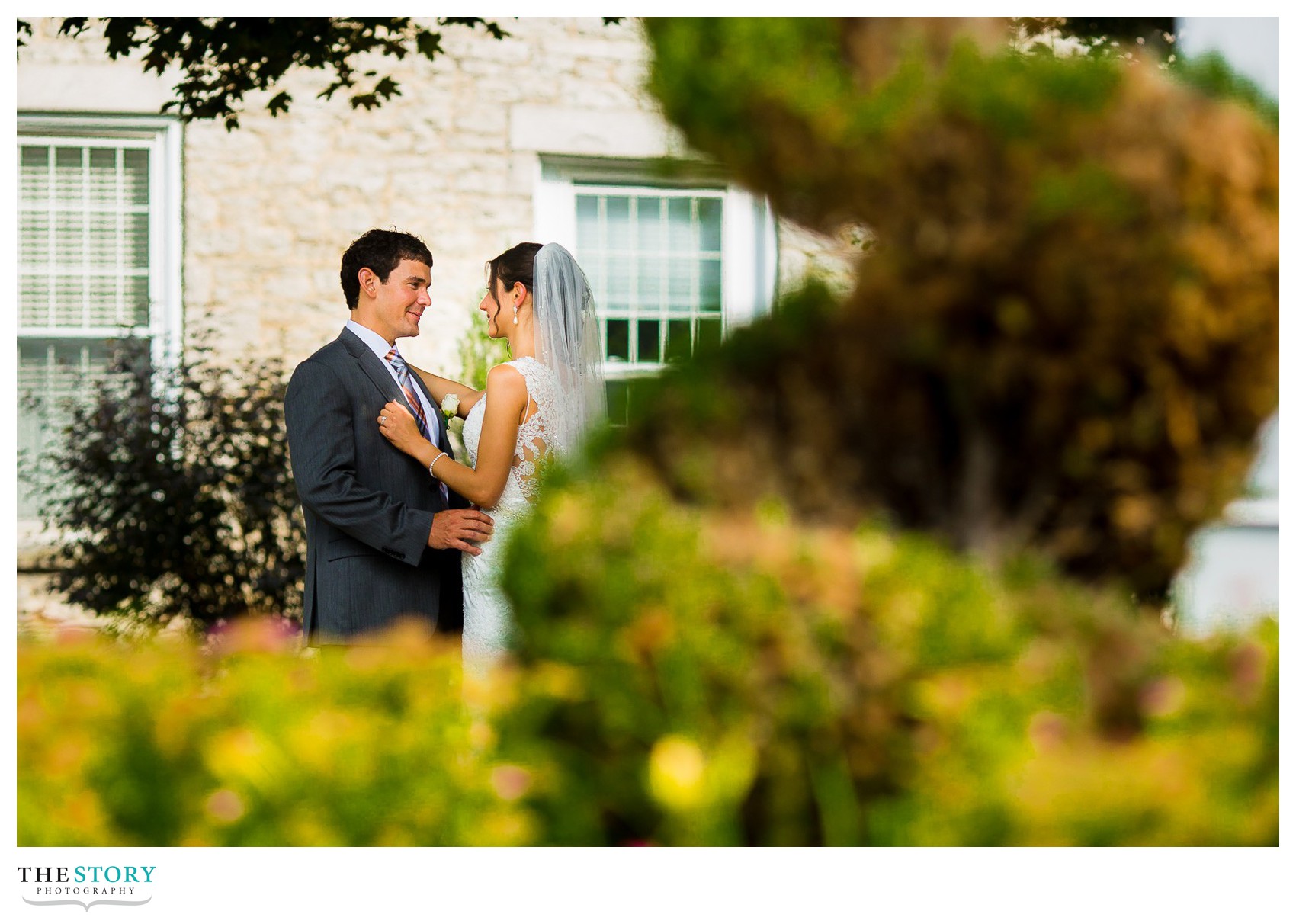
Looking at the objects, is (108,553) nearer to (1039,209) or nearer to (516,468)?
(516,468)

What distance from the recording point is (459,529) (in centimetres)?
328

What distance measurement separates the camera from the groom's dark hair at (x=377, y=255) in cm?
359

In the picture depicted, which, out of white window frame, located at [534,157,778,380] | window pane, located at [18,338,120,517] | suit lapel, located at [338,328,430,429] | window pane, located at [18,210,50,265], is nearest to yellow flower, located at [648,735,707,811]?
suit lapel, located at [338,328,430,429]

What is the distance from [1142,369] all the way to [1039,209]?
Result: 35 centimetres

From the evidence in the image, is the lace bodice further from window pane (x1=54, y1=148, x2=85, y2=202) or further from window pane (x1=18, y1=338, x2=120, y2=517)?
window pane (x1=54, y1=148, x2=85, y2=202)

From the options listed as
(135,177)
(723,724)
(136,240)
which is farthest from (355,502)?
(135,177)

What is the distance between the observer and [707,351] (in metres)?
2.12

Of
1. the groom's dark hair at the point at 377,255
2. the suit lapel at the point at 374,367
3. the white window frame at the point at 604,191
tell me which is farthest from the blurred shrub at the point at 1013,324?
the white window frame at the point at 604,191


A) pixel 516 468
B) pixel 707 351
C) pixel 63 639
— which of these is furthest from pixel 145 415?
pixel 707 351

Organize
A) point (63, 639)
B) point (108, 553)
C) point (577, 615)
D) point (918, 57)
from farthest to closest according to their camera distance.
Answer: point (108, 553), point (63, 639), point (918, 57), point (577, 615)

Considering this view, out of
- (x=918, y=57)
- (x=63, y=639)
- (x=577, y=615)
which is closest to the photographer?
(x=577, y=615)

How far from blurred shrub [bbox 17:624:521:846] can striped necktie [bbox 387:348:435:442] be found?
1388 mm

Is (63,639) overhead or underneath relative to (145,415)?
underneath
